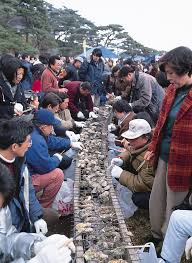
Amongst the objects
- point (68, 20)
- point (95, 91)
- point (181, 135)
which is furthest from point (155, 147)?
point (68, 20)

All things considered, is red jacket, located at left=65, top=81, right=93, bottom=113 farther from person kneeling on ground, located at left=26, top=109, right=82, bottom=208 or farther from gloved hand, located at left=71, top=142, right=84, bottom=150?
person kneeling on ground, located at left=26, top=109, right=82, bottom=208

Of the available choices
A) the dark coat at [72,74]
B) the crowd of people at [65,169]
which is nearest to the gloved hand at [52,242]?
the crowd of people at [65,169]

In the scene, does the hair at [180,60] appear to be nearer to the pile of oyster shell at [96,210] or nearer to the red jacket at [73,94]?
the pile of oyster shell at [96,210]

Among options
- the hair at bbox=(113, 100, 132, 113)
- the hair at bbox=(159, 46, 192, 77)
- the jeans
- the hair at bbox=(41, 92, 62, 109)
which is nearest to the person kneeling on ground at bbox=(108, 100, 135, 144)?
the hair at bbox=(113, 100, 132, 113)

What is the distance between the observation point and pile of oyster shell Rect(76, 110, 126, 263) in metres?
3.21

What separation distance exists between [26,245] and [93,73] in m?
8.41

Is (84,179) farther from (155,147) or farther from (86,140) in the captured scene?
(86,140)

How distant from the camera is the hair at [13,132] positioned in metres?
3.38

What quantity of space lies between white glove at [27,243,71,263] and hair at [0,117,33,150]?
1.32 m

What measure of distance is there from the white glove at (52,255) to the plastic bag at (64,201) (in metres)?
2.34

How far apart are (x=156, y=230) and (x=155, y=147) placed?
918mm

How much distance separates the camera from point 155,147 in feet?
12.7

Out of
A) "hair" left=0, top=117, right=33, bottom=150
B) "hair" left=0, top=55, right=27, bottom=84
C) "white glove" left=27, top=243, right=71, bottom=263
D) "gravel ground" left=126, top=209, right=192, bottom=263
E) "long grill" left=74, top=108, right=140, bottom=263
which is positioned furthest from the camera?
"hair" left=0, top=55, right=27, bottom=84

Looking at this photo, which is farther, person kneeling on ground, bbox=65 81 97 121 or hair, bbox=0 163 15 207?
person kneeling on ground, bbox=65 81 97 121
